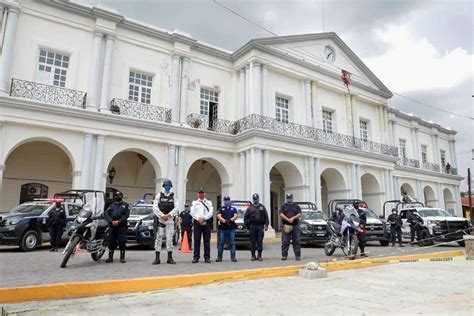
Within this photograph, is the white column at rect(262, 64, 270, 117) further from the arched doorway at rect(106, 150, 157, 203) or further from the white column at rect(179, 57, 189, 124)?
the arched doorway at rect(106, 150, 157, 203)

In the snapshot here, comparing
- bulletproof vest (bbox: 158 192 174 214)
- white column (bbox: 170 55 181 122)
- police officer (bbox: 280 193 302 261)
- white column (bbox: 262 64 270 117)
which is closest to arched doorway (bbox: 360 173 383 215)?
white column (bbox: 262 64 270 117)

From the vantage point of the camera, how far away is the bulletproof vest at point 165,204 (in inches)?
322

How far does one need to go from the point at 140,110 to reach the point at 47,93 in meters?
4.08

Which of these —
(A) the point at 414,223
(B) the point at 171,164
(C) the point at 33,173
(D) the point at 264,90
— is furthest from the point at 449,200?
(C) the point at 33,173

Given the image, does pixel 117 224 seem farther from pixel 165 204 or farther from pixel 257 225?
pixel 257 225

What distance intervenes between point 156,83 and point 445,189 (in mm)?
29937

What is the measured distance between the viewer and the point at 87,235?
7875 millimetres

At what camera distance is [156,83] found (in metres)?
18.2

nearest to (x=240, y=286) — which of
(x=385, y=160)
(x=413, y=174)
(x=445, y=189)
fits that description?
(x=385, y=160)

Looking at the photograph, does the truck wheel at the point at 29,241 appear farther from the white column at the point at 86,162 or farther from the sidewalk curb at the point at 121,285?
the sidewalk curb at the point at 121,285

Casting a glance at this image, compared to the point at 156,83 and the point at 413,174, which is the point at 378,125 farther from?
the point at 156,83

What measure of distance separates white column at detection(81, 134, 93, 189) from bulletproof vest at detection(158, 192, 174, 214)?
8228mm

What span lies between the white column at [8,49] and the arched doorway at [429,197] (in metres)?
32.5

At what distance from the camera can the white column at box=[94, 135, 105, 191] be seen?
1525 centimetres
